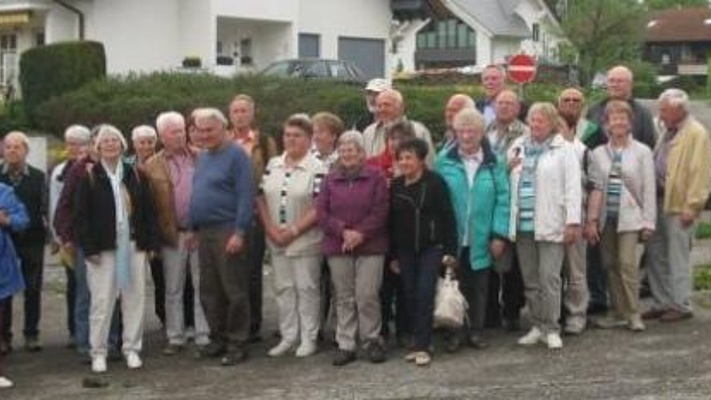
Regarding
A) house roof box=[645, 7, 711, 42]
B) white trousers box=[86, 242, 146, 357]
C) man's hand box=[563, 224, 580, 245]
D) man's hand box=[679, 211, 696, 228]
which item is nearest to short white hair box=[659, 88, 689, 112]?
man's hand box=[679, 211, 696, 228]

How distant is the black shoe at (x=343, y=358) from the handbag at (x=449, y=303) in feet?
2.22

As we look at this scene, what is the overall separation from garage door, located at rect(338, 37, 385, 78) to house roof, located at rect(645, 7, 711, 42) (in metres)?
70.1

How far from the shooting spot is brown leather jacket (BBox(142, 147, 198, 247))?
31.1 ft

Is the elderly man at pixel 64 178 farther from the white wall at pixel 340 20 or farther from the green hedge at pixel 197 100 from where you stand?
the white wall at pixel 340 20

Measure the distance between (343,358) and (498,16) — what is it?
60059mm

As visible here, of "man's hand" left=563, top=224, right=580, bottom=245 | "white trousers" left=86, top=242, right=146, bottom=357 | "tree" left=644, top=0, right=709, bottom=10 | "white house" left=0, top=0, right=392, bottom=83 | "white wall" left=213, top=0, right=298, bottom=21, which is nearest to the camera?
"white trousers" left=86, top=242, right=146, bottom=357

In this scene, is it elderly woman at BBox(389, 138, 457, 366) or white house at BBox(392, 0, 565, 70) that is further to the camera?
white house at BBox(392, 0, 565, 70)

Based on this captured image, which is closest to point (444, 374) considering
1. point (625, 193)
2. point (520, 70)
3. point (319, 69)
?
point (625, 193)

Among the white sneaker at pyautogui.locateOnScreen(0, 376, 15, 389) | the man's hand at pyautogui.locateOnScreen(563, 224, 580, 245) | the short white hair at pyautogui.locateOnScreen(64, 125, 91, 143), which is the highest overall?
the short white hair at pyautogui.locateOnScreen(64, 125, 91, 143)

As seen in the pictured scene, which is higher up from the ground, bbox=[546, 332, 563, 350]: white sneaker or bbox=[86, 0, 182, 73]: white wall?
bbox=[86, 0, 182, 73]: white wall

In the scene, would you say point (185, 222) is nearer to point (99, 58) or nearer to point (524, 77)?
point (524, 77)

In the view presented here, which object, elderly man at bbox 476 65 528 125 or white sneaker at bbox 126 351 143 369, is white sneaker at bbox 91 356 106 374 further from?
elderly man at bbox 476 65 528 125

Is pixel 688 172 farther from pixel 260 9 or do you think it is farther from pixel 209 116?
pixel 260 9

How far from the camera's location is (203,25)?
34562 millimetres
